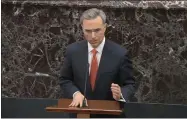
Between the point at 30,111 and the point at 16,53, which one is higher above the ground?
the point at 16,53

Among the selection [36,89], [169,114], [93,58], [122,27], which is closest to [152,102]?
[169,114]

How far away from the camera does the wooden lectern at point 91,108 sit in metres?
3.21

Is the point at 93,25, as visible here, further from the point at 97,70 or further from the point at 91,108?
the point at 91,108

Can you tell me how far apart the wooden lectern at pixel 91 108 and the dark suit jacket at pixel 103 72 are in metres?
0.34

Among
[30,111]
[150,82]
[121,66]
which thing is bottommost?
[30,111]

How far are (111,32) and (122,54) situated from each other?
136 cm

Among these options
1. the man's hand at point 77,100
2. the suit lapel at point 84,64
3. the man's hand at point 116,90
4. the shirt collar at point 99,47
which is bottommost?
the man's hand at point 77,100

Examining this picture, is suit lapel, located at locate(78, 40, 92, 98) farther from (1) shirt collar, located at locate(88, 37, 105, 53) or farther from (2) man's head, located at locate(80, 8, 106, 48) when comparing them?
(2) man's head, located at locate(80, 8, 106, 48)

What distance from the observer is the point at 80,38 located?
17.1 ft

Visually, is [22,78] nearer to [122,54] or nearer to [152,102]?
[152,102]

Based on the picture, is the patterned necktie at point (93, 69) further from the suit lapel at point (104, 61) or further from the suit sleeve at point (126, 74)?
the suit sleeve at point (126, 74)

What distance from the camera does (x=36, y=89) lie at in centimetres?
539

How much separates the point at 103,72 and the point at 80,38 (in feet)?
4.79

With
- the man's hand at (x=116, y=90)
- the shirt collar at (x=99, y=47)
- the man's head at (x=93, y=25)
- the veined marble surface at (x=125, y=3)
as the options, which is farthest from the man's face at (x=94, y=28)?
the veined marble surface at (x=125, y=3)
